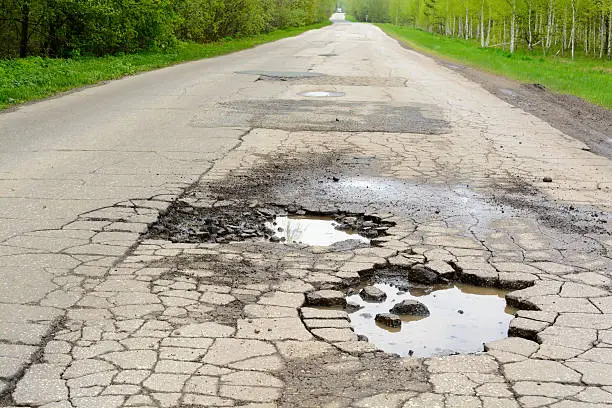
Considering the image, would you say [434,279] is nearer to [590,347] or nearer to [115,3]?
[590,347]

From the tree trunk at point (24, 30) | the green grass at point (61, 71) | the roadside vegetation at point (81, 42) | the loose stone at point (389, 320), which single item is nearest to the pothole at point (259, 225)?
→ the loose stone at point (389, 320)

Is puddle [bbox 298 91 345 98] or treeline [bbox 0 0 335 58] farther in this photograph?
treeline [bbox 0 0 335 58]

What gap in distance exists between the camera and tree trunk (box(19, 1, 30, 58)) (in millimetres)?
20844

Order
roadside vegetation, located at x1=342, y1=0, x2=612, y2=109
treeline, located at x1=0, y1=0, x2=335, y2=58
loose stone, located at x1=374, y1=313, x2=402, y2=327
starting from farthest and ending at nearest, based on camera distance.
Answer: roadside vegetation, located at x1=342, y1=0, x2=612, y2=109 → treeline, located at x1=0, y1=0, x2=335, y2=58 → loose stone, located at x1=374, y1=313, x2=402, y2=327

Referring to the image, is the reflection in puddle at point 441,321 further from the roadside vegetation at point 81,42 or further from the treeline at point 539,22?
the treeline at point 539,22

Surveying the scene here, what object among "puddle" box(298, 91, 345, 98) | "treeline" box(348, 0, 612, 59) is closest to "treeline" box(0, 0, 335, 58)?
"puddle" box(298, 91, 345, 98)

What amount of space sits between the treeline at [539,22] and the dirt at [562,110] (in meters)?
24.0

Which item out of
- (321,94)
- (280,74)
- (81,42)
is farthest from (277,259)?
(81,42)

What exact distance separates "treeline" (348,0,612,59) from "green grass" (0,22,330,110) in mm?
28340

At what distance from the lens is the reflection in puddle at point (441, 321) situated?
4.03 meters

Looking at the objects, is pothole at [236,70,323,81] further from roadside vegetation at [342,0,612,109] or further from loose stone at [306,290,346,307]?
loose stone at [306,290,346,307]

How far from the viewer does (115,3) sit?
22.7 meters

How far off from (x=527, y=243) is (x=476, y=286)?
1.05m

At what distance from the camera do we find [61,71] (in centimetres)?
1706
